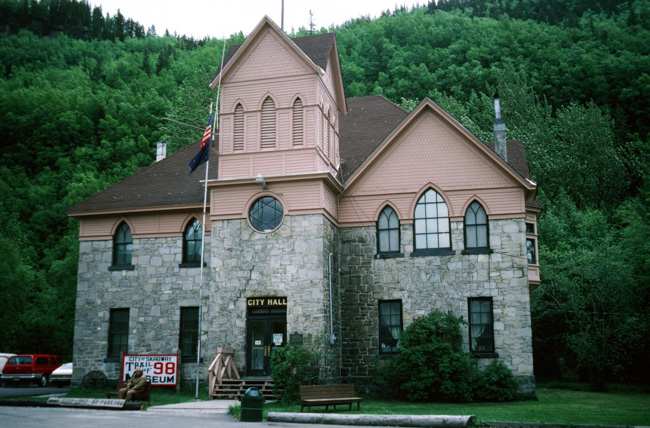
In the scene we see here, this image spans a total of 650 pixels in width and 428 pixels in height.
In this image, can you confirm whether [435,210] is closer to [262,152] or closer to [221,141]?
[262,152]

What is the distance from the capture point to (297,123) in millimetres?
22266

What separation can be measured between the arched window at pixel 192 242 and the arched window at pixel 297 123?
17.6ft

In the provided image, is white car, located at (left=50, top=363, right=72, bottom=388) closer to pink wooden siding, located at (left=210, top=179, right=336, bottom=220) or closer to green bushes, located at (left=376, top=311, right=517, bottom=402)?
pink wooden siding, located at (left=210, top=179, right=336, bottom=220)

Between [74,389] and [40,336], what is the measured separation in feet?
76.9

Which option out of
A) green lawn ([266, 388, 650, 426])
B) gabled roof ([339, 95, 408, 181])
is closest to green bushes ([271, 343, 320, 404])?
green lawn ([266, 388, 650, 426])

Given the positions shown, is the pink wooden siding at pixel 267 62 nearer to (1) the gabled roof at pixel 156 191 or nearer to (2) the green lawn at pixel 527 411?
(1) the gabled roof at pixel 156 191

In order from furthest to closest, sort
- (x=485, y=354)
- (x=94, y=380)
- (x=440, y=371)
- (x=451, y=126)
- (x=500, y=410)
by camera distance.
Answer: (x=94, y=380)
(x=451, y=126)
(x=485, y=354)
(x=440, y=371)
(x=500, y=410)

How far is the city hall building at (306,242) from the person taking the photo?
21.3 metres

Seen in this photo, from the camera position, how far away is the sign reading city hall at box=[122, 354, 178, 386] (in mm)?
22219

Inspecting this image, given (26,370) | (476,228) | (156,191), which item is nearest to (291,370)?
(476,228)

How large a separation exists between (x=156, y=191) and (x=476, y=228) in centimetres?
1264

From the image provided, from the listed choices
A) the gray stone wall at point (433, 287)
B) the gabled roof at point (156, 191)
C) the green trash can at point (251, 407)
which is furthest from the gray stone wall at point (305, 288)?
the green trash can at point (251, 407)

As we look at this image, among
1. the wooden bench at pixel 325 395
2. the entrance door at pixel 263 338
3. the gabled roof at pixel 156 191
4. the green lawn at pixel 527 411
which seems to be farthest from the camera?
the gabled roof at pixel 156 191

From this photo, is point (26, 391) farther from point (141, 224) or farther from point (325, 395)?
point (325, 395)
